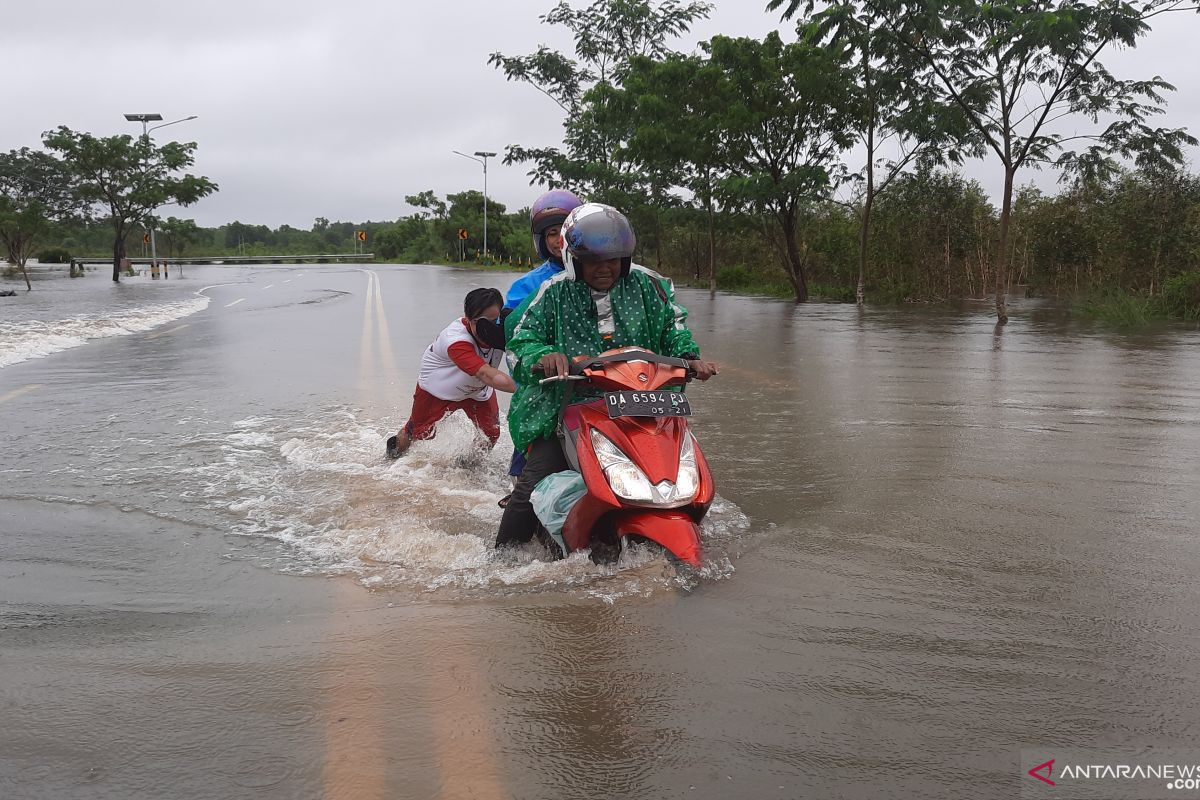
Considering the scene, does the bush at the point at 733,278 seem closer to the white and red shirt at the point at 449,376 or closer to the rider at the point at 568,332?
the white and red shirt at the point at 449,376

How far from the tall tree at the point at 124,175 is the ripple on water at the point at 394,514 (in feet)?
128

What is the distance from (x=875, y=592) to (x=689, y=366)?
120 cm

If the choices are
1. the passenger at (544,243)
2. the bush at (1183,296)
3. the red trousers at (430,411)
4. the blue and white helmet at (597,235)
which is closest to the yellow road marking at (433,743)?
the blue and white helmet at (597,235)

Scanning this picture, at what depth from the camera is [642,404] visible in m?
4.12

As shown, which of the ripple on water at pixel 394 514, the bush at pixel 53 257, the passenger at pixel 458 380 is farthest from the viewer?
the bush at pixel 53 257

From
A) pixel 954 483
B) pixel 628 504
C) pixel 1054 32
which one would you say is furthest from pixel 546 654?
pixel 1054 32

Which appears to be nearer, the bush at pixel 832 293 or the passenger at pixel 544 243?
the passenger at pixel 544 243

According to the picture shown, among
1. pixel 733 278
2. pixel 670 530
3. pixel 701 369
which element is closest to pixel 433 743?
pixel 670 530

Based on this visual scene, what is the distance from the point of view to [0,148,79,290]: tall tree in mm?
39156

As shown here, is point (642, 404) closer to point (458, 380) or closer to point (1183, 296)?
point (458, 380)

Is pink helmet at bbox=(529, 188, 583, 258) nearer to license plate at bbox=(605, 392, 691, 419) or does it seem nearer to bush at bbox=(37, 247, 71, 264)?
license plate at bbox=(605, 392, 691, 419)

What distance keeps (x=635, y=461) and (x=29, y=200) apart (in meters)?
45.9

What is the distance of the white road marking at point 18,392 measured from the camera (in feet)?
29.9

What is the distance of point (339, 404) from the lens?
910 centimetres
